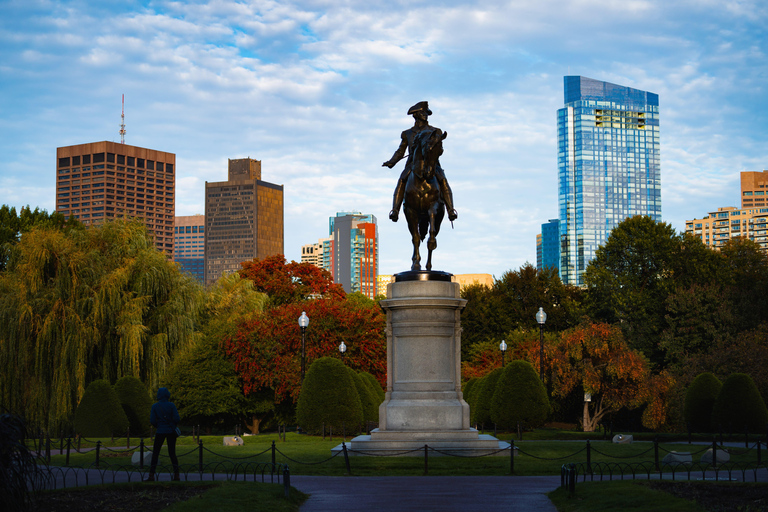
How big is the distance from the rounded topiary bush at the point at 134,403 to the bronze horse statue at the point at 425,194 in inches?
640

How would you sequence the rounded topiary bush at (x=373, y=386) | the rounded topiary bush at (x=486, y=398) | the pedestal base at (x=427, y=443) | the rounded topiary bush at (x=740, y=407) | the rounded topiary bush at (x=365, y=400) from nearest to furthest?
the pedestal base at (x=427, y=443)
the rounded topiary bush at (x=740, y=407)
the rounded topiary bush at (x=365, y=400)
the rounded topiary bush at (x=486, y=398)
the rounded topiary bush at (x=373, y=386)

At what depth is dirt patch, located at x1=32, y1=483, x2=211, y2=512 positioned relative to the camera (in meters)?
11.2

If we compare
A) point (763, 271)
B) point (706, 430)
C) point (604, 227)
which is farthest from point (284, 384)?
point (604, 227)

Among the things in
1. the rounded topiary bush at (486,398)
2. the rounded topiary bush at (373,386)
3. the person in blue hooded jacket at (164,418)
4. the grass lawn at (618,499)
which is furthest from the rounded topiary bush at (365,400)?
the grass lawn at (618,499)

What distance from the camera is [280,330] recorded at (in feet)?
148

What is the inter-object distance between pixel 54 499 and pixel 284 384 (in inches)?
1260

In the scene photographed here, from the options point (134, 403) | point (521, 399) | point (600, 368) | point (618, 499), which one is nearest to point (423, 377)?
point (618, 499)

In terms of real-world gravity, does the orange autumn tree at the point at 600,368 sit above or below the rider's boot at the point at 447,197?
below

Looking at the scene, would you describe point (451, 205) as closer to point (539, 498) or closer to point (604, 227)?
point (539, 498)

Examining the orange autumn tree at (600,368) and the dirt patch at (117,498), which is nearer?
the dirt patch at (117,498)

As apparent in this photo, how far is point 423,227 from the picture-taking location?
21.5m

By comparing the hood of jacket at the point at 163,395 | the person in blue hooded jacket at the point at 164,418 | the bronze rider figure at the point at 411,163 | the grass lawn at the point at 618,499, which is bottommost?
the grass lawn at the point at 618,499

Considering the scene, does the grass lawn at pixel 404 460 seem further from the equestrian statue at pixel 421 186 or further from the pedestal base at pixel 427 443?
the equestrian statue at pixel 421 186

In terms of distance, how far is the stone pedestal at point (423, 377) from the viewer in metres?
18.7
